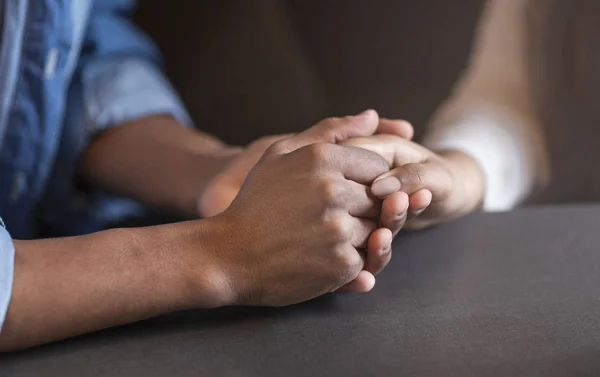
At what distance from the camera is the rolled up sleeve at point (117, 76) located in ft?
2.18

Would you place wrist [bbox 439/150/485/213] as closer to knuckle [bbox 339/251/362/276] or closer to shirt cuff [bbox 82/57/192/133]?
knuckle [bbox 339/251/362/276]

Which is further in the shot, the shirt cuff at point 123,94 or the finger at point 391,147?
the shirt cuff at point 123,94

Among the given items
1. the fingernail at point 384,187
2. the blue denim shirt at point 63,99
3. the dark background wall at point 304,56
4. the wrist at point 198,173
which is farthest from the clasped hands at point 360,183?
the dark background wall at point 304,56

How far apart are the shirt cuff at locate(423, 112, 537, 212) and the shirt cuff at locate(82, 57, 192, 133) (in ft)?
0.88

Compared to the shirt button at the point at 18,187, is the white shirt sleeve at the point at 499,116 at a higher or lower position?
higher

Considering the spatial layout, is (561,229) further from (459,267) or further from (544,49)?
(544,49)

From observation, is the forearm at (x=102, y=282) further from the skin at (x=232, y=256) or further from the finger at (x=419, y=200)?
the finger at (x=419, y=200)

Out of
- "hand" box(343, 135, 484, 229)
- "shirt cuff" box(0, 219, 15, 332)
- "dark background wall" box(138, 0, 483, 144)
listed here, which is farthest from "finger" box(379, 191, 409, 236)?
"dark background wall" box(138, 0, 483, 144)

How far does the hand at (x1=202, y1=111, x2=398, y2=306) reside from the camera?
1.34ft

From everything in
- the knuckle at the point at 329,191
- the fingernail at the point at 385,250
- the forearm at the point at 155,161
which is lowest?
the forearm at the point at 155,161

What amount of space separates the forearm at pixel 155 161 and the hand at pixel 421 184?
15cm

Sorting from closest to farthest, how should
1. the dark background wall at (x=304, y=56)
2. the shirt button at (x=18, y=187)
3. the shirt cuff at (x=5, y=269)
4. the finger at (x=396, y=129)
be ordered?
the shirt cuff at (x=5, y=269), the finger at (x=396, y=129), the shirt button at (x=18, y=187), the dark background wall at (x=304, y=56)

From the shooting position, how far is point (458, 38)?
2.81 ft

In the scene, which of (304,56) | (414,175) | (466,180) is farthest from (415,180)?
(304,56)
